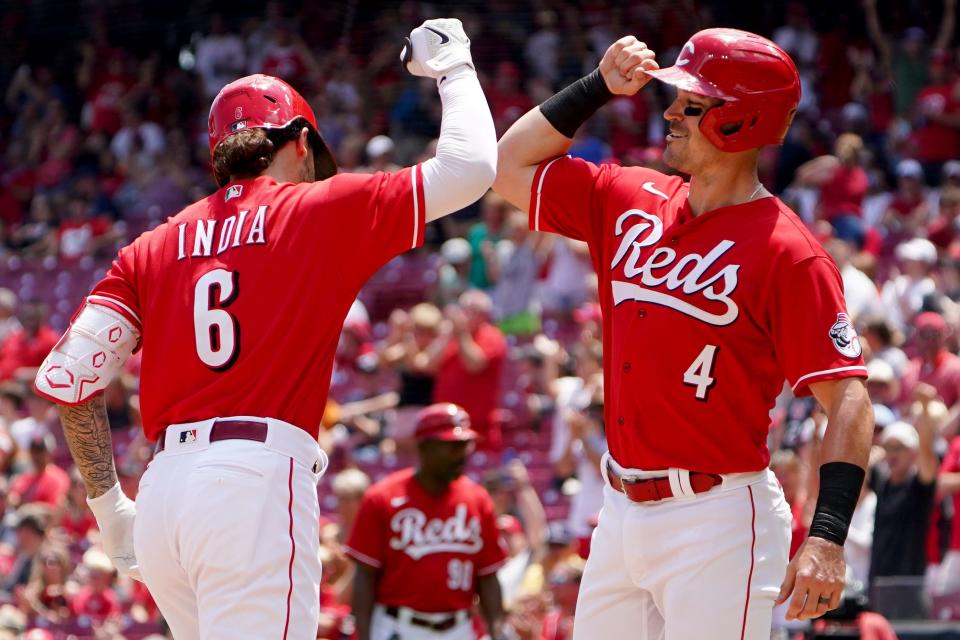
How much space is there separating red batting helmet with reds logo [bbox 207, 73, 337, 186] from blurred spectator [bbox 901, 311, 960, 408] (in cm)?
536

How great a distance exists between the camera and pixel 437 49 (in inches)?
165

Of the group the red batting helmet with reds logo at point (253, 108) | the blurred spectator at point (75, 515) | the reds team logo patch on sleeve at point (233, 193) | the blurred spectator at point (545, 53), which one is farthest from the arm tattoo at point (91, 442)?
the blurred spectator at point (545, 53)

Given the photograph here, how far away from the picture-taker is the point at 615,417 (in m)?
4.09

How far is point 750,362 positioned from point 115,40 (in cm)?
1640

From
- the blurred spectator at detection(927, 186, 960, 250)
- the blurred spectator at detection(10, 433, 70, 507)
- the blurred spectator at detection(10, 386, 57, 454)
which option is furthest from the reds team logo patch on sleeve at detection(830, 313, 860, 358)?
the blurred spectator at detection(10, 386, 57, 454)

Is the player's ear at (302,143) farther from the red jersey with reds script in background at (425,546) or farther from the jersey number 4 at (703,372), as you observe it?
the red jersey with reds script in background at (425,546)

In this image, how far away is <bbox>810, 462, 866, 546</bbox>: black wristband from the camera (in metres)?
3.65

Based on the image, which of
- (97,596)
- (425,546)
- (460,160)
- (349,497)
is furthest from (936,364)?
(460,160)

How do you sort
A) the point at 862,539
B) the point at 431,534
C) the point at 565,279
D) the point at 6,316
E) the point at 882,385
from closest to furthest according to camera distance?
the point at 431,534
the point at 862,539
the point at 882,385
the point at 565,279
the point at 6,316

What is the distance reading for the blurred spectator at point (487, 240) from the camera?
12.2m

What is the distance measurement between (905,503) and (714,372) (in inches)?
154

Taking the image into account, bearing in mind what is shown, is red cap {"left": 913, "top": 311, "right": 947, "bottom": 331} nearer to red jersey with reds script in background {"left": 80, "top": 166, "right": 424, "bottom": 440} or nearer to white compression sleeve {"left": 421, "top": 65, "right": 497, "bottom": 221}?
white compression sleeve {"left": 421, "top": 65, "right": 497, "bottom": 221}

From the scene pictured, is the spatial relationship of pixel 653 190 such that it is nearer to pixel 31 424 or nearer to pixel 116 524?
pixel 116 524

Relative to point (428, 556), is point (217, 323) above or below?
above
